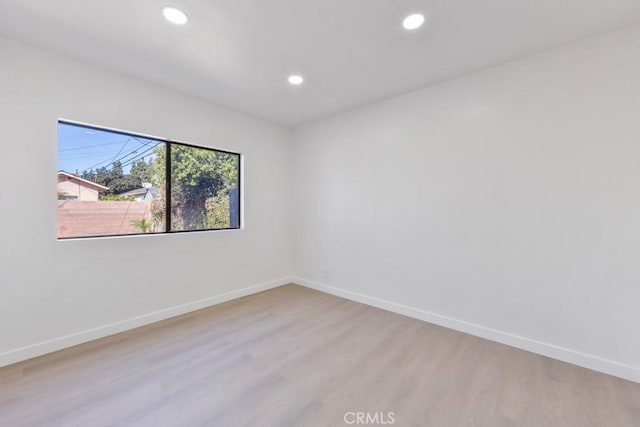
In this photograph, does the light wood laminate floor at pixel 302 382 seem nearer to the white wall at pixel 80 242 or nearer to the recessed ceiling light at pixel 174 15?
the white wall at pixel 80 242

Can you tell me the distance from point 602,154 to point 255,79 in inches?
126

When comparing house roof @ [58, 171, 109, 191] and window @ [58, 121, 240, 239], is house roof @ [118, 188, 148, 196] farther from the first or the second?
house roof @ [58, 171, 109, 191]

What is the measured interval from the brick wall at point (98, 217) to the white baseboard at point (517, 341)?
287 centimetres

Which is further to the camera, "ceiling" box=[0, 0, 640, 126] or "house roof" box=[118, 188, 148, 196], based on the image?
"house roof" box=[118, 188, 148, 196]

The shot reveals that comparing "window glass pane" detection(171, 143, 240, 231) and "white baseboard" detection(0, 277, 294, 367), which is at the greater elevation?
"window glass pane" detection(171, 143, 240, 231)

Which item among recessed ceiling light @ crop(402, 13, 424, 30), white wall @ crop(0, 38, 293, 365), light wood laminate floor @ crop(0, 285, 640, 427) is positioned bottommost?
light wood laminate floor @ crop(0, 285, 640, 427)

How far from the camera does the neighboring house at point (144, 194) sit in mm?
2917

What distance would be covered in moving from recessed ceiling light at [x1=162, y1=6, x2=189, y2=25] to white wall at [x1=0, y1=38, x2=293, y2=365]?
1.24m

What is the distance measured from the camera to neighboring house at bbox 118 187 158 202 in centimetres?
292

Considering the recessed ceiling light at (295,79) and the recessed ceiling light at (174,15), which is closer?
the recessed ceiling light at (174,15)

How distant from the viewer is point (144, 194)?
300cm

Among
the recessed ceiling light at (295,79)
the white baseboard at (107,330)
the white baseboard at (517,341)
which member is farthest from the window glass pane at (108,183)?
the white baseboard at (517,341)

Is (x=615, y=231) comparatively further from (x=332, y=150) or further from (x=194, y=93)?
(x=194, y=93)

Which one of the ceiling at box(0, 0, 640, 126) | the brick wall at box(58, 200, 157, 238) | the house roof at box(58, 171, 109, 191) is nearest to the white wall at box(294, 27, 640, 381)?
the ceiling at box(0, 0, 640, 126)
